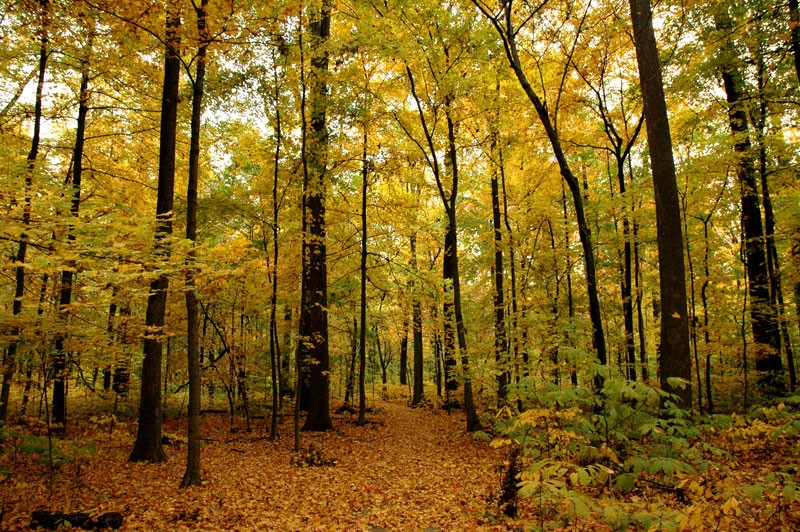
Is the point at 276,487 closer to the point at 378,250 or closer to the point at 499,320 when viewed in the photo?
the point at 499,320

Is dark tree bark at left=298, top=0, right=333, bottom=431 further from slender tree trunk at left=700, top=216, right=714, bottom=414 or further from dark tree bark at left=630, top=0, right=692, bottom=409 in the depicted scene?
slender tree trunk at left=700, top=216, right=714, bottom=414

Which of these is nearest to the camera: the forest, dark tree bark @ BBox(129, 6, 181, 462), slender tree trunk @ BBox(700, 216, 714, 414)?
the forest

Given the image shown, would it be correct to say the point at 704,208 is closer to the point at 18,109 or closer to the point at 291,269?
the point at 291,269

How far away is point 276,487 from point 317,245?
611 centimetres

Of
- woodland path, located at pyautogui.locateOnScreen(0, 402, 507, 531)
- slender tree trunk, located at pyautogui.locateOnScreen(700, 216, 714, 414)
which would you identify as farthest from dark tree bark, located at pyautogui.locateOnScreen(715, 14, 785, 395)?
woodland path, located at pyautogui.locateOnScreen(0, 402, 507, 531)

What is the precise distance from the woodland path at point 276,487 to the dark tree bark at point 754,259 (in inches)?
266

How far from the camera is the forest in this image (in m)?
4.67

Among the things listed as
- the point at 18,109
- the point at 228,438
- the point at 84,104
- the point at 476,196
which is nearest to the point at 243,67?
the point at 84,104

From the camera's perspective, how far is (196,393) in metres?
6.46

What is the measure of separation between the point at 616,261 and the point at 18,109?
16.4 m

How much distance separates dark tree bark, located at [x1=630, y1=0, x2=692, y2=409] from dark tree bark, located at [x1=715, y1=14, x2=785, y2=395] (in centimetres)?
279

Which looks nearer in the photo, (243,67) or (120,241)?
(120,241)

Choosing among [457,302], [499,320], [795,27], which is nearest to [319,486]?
[457,302]

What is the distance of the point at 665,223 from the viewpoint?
253 inches
